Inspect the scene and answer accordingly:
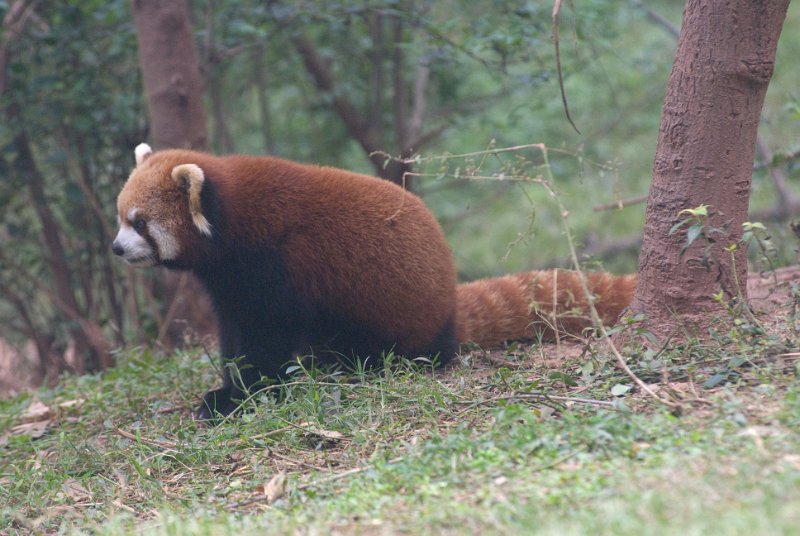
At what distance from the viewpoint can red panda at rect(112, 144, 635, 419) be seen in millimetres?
4227

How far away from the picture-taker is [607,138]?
33.3ft

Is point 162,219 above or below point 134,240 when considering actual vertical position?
above

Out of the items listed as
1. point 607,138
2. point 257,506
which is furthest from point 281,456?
point 607,138

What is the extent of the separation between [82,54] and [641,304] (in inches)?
184

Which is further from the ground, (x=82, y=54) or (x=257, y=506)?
(x=82, y=54)

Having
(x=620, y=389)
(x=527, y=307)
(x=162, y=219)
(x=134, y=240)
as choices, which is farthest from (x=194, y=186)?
(x=620, y=389)

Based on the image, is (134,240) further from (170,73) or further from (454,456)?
(454,456)

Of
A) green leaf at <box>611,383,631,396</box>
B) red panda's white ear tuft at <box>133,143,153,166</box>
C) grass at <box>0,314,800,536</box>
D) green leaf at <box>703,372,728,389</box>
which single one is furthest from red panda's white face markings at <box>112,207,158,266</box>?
green leaf at <box>703,372,728,389</box>

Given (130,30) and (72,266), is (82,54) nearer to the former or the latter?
(130,30)

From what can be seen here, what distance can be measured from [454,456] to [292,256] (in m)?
1.67

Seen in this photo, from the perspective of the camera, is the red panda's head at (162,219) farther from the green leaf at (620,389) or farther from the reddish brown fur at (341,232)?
the green leaf at (620,389)

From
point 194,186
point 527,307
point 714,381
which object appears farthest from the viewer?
point 527,307

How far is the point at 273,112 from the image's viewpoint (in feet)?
31.6

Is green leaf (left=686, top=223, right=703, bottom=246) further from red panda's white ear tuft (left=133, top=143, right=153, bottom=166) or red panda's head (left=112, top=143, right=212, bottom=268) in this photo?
red panda's white ear tuft (left=133, top=143, right=153, bottom=166)
